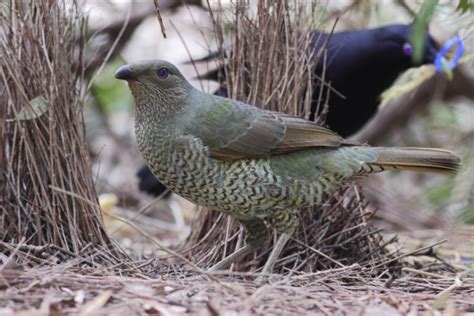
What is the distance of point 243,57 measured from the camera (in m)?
3.77

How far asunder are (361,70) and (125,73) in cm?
244

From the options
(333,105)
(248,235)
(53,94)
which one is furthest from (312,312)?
(333,105)

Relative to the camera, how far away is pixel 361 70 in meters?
5.27

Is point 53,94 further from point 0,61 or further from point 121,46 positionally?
point 121,46

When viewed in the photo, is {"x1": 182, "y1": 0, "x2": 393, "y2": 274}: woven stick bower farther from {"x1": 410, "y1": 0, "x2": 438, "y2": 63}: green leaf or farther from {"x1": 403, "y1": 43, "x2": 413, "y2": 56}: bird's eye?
{"x1": 403, "y1": 43, "x2": 413, "y2": 56}: bird's eye

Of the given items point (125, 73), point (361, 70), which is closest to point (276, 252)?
point (125, 73)

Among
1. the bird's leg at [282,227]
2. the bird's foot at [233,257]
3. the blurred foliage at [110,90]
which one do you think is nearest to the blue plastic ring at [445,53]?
the bird's leg at [282,227]

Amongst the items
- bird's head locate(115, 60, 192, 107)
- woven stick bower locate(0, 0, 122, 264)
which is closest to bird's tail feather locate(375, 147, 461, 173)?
bird's head locate(115, 60, 192, 107)

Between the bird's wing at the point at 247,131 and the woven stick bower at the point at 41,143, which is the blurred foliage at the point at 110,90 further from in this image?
the bird's wing at the point at 247,131

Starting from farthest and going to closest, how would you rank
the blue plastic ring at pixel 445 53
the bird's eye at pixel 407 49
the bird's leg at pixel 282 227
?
1. the bird's eye at pixel 407 49
2. the blue plastic ring at pixel 445 53
3. the bird's leg at pixel 282 227

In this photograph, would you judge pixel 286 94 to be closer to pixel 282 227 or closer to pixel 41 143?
pixel 282 227

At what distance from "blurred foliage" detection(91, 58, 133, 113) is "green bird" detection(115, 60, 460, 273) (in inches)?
134

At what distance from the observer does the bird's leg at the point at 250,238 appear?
11.5ft

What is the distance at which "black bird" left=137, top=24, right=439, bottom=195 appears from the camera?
507 cm
